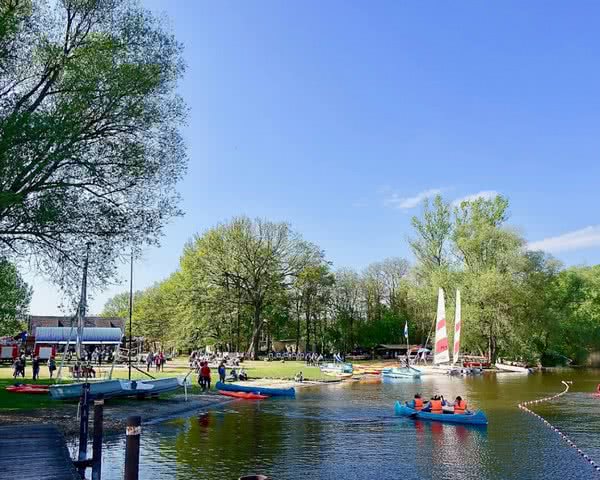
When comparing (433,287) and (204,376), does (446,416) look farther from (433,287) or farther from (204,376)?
(433,287)

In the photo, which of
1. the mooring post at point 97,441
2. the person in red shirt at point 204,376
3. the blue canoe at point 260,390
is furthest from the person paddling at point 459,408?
the person in red shirt at point 204,376

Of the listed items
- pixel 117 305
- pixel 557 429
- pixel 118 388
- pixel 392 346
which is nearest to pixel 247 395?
pixel 118 388

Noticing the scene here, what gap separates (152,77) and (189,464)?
17.5 m

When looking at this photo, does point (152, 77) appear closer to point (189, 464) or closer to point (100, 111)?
point (100, 111)

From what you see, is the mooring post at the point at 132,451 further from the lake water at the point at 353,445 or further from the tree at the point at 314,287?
the tree at the point at 314,287

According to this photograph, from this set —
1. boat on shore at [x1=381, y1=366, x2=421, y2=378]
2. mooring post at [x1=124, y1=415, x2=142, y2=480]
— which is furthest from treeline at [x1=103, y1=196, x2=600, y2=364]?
mooring post at [x1=124, y1=415, x2=142, y2=480]

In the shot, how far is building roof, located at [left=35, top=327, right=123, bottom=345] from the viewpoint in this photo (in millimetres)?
69119

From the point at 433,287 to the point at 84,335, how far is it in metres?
46.0

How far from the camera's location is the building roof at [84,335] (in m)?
69.1

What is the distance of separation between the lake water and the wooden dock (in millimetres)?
2003

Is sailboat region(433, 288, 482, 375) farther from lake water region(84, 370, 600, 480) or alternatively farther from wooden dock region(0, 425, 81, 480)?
wooden dock region(0, 425, 81, 480)

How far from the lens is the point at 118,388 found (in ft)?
99.6

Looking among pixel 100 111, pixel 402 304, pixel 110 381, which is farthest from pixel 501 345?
pixel 100 111

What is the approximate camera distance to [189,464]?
1730cm
